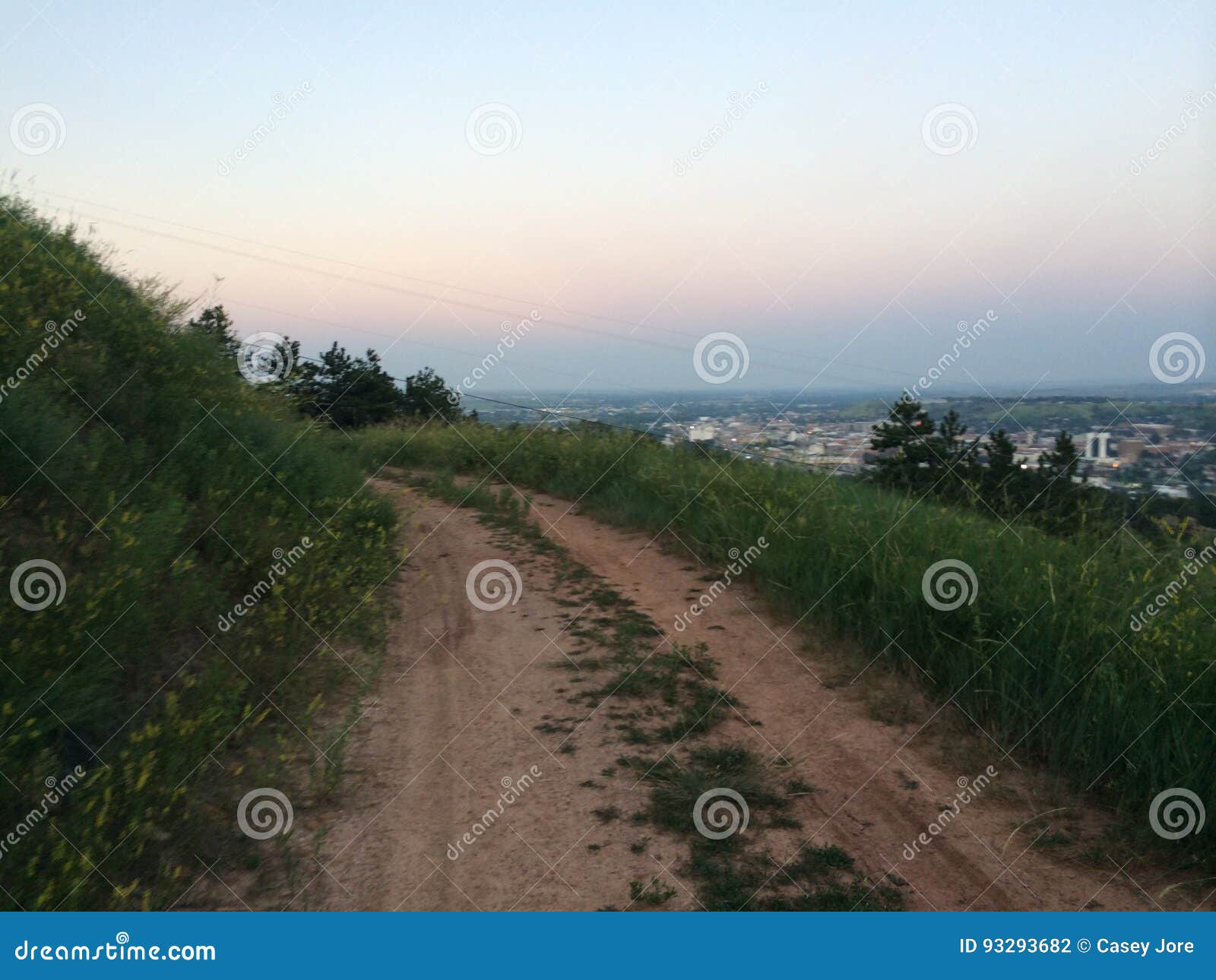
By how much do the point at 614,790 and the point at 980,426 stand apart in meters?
5.17

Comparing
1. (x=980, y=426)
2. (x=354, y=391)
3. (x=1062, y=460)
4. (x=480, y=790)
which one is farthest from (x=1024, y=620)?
(x=354, y=391)

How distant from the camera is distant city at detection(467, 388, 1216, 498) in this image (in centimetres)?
516

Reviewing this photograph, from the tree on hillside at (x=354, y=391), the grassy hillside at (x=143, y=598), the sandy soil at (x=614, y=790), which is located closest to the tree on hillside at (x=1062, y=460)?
the sandy soil at (x=614, y=790)

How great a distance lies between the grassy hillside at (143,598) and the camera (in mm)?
2965

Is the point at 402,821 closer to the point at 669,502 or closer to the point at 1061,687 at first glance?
the point at 1061,687

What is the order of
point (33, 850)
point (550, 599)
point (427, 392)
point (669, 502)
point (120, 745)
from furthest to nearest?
point (427, 392) < point (669, 502) < point (550, 599) < point (120, 745) < point (33, 850)

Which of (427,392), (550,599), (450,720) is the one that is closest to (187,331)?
(550,599)

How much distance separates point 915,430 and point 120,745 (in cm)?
763

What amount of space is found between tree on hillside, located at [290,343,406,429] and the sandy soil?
10.4m

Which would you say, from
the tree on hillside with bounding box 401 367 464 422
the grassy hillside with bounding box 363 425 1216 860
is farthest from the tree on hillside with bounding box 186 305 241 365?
the tree on hillside with bounding box 401 367 464 422

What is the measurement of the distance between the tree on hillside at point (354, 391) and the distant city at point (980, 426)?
15.9 ft

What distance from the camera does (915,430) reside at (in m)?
8.66

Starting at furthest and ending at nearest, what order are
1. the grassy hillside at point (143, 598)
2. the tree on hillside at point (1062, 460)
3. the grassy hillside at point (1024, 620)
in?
1. the tree on hillside at point (1062, 460)
2. the grassy hillside at point (1024, 620)
3. the grassy hillside at point (143, 598)

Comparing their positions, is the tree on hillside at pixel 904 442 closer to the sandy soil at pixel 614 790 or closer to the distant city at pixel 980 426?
the distant city at pixel 980 426
